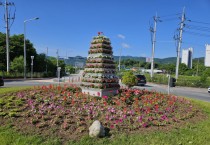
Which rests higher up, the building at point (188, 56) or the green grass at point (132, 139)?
the building at point (188, 56)

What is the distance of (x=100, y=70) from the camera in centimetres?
993

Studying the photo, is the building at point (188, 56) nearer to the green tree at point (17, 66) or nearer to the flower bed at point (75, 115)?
the green tree at point (17, 66)

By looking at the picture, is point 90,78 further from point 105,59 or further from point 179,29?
point 179,29

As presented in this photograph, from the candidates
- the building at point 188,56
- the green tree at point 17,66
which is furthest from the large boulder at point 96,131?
the building at point 188,56

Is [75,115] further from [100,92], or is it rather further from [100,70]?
[100,70]

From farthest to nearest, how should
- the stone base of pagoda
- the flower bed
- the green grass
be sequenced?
the stone base of pagoda → the flower bed → the green grass

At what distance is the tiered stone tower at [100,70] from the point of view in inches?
387

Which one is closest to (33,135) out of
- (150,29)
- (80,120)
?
(80,120)

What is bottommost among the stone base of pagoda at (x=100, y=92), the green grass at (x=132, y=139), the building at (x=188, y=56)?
the green grass at (x=132, y=139)

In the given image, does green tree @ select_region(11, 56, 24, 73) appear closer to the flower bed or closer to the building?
the flower bed

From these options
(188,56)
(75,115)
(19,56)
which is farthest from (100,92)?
(188,56)

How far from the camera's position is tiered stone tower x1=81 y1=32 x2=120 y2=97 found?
983cm

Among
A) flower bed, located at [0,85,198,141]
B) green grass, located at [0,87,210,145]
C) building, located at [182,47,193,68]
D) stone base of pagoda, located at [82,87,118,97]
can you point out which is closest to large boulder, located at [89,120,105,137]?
green grass, located at [0,87,210,145]

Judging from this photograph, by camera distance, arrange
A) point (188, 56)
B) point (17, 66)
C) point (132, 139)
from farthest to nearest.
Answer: point (188, 56)
point (17, 66)
point (132, 139)
